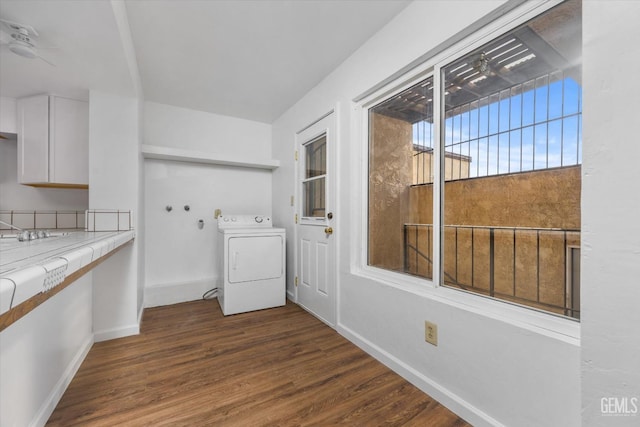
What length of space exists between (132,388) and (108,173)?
154 cm

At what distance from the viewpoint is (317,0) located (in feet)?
4.95

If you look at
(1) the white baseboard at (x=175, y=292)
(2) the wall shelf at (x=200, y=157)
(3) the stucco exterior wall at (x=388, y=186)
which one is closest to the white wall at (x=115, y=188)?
(2) the wall shelf at (x=200, y=157)

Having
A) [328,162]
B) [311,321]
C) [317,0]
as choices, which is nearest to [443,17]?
[317,0]

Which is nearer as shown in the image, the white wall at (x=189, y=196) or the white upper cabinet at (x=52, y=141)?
the white upper cabinet at (x=52, y=141)

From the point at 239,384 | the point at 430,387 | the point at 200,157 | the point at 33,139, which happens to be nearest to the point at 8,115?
the point at 33,139

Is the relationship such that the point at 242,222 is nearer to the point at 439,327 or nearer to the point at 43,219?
the point at 43,219

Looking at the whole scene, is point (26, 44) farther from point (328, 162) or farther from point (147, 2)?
point (328, 162)

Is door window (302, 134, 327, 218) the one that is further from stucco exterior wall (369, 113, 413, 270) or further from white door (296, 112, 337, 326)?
stucco exterior wall (369, 113, 413, 270)

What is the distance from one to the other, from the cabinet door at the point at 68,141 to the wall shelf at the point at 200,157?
446 mm

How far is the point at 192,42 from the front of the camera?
1.86 meters

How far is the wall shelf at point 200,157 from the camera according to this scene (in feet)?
8.39

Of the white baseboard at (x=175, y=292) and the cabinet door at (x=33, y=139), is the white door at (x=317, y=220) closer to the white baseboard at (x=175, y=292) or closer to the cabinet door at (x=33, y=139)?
the white baseboard at (x=175, y=292)

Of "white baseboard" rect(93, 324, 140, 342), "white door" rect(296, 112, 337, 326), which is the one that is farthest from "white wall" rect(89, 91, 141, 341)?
"white door" rect(296, 112, 337, 326)

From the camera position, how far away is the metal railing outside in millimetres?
1064
